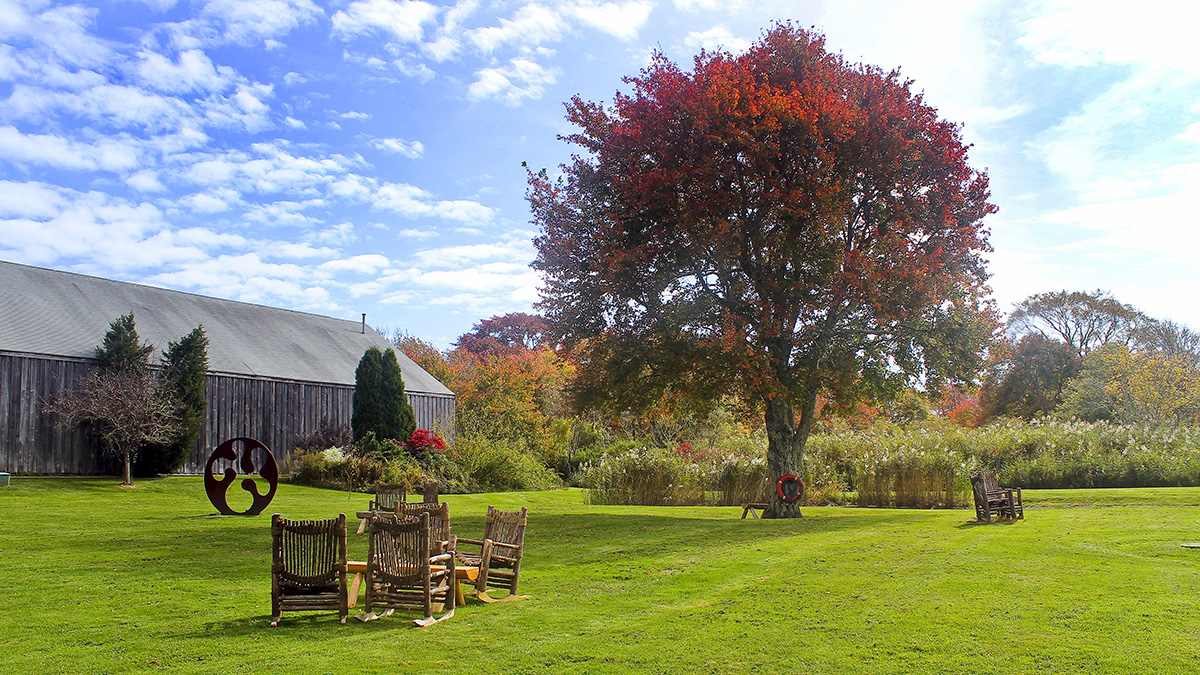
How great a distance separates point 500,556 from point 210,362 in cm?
2249

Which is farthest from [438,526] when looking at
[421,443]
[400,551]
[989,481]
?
[421,443]

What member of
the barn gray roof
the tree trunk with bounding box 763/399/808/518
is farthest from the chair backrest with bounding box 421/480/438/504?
the barn gray roof

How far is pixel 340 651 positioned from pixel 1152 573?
27.5 ft

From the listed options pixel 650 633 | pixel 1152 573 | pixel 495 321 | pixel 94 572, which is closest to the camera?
pixel 650 633

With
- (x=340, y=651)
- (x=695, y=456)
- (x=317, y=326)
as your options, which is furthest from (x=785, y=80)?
(x=317, y=326)

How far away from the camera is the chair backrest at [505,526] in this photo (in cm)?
927

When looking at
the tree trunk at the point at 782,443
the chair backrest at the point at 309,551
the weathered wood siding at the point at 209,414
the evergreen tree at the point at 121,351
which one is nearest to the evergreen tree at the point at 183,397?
the evergreen tree at the point at 121,351

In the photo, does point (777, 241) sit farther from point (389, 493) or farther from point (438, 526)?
point (438, 526)

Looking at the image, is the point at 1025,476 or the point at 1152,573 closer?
the point at 1152,573

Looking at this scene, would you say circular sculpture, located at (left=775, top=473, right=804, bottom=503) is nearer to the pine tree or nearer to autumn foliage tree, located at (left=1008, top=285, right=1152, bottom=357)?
the pine tree

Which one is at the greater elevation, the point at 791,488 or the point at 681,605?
the point at 791,488

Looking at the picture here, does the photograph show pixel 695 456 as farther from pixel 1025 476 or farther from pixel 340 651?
pixel 340 651

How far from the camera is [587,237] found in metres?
18.5

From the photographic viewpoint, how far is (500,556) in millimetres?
9133
